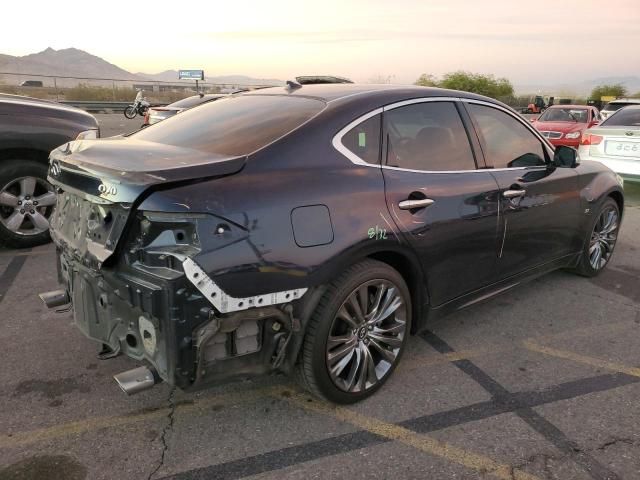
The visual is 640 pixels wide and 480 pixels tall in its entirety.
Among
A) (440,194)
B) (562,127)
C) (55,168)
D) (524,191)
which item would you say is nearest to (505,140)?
(524,191)

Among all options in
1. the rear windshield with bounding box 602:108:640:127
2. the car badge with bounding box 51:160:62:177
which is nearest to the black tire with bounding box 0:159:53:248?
the car badge with bounding box 51:160:62:177

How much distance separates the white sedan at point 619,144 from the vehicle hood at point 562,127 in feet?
11.5

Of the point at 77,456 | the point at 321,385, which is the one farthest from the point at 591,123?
the point at 77,456

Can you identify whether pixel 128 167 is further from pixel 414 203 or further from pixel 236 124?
pixel 414 203

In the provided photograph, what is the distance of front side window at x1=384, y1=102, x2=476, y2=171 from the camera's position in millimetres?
3166

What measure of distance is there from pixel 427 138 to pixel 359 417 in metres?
1.73

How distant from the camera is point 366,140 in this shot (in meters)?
3.02

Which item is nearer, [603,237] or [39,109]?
[603,237]

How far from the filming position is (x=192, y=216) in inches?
89.7

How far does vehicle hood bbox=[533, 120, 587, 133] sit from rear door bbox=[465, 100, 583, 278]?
32.5 feet

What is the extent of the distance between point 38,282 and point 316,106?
316 centimetres

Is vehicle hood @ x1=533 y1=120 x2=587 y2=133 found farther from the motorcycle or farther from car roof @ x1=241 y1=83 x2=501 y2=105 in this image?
the motorcycle

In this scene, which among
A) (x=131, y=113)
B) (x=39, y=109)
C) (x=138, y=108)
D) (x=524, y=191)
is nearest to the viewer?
(x=524, y=191)

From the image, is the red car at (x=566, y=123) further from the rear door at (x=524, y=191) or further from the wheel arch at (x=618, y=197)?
the rear door at (x=524, y=191)
